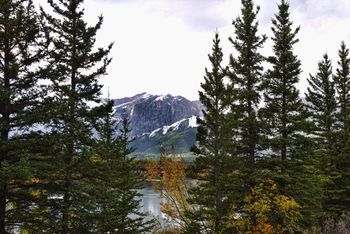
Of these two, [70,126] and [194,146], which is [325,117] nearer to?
[194,146]

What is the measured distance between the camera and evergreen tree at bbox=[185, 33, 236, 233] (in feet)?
90.5

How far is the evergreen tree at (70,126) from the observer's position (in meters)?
17.6

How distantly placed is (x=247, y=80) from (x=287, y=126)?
4.41 metres

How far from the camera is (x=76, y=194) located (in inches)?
743

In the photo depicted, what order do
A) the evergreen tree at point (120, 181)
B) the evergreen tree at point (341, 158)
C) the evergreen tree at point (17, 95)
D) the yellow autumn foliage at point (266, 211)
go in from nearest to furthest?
1. the evergreen tree at point (17, 95)
2. the yellow autumn foliage at point (266, 211)
3. the evergreen tree at point (120, 181)
4. the evergreen tree at point (341, 158)

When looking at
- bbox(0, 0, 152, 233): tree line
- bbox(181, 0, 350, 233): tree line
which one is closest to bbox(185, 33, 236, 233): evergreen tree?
bbox(181, 0, 350, 233): tree line

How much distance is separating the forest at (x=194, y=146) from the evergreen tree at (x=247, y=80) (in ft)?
0.25

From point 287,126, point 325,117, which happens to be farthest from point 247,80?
point 325,117

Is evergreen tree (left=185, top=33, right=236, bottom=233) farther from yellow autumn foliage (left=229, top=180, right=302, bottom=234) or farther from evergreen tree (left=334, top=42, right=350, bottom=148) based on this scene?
evergreen tree (left=334, top=42, right=350, bottom=148)

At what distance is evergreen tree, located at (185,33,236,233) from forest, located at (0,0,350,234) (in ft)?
0.25

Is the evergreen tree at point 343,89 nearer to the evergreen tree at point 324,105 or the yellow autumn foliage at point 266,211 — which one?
the evergreen tree at point 324,105

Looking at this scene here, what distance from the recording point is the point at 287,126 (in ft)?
94.7

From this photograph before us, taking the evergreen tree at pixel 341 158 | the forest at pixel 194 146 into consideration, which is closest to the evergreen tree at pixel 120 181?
the forest at pixel 194 146

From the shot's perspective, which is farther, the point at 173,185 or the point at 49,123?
the point at 173,185
